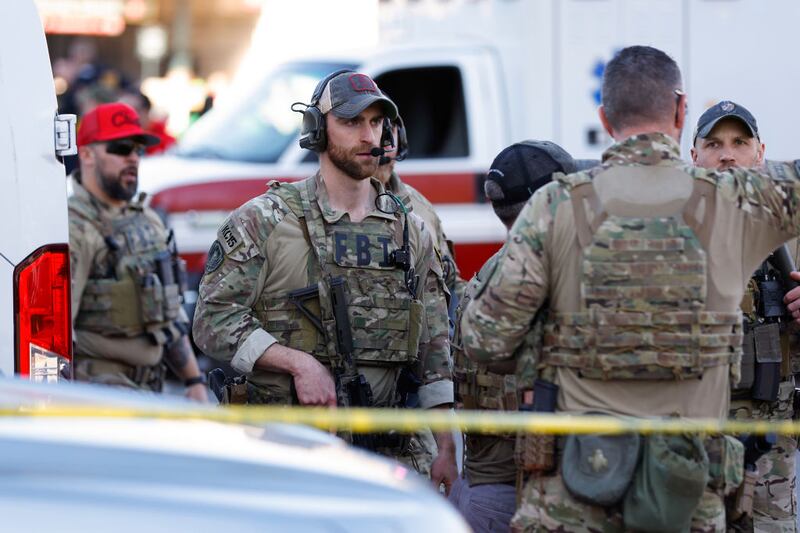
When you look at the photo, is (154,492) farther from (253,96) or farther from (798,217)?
(253,96)

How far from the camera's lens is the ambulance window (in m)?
9.96

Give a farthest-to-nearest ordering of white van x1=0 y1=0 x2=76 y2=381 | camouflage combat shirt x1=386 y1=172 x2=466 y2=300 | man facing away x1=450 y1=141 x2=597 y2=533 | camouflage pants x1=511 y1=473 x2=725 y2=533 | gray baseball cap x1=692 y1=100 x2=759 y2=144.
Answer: camouflage combat shirt x1=386 y1=172 x2=466 y2=300 < gray baseball cap x1=692 y1=100 x2=759 y2=144 < man facing away x1=450 y1=141 x2=597 y2=533 < white van x1=0 y1=0 x2=76 y2=381 < camouflage pants x1=511 y1=473 x2=725 y2=533

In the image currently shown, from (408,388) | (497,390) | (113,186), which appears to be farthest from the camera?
(113,186)

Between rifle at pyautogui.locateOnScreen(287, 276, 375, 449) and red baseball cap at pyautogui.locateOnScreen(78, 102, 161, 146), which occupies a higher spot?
red baseball cap at pyautogui.locateOnScreen(78, 102, 161, 146)

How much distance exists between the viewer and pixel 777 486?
5332 mm

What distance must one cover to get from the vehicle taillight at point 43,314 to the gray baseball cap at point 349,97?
1.04 meters

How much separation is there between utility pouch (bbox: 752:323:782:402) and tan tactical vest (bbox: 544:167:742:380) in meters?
1.34

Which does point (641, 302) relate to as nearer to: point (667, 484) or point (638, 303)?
point (638, 303)

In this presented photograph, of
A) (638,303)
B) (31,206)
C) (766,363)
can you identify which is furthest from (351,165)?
(766,363)

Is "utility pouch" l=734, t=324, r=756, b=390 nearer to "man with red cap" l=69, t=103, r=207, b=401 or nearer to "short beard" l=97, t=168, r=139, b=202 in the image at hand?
"man with red cap" l=69, t=103, r=207, b=401

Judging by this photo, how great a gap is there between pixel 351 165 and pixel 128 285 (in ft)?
6.81

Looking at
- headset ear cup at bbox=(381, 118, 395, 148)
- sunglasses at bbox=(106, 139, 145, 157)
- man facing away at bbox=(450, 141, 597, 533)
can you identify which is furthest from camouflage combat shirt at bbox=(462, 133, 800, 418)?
sunglasses at bbox=(106, 139, 145, 157)

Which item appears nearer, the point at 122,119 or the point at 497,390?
the point at 497,390

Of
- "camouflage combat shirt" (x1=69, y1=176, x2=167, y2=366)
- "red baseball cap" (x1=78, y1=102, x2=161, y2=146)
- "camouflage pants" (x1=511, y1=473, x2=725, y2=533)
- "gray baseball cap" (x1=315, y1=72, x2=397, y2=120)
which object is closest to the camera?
"camouflage pants" (x1=511, y1=473, x2=725, y2=533)
